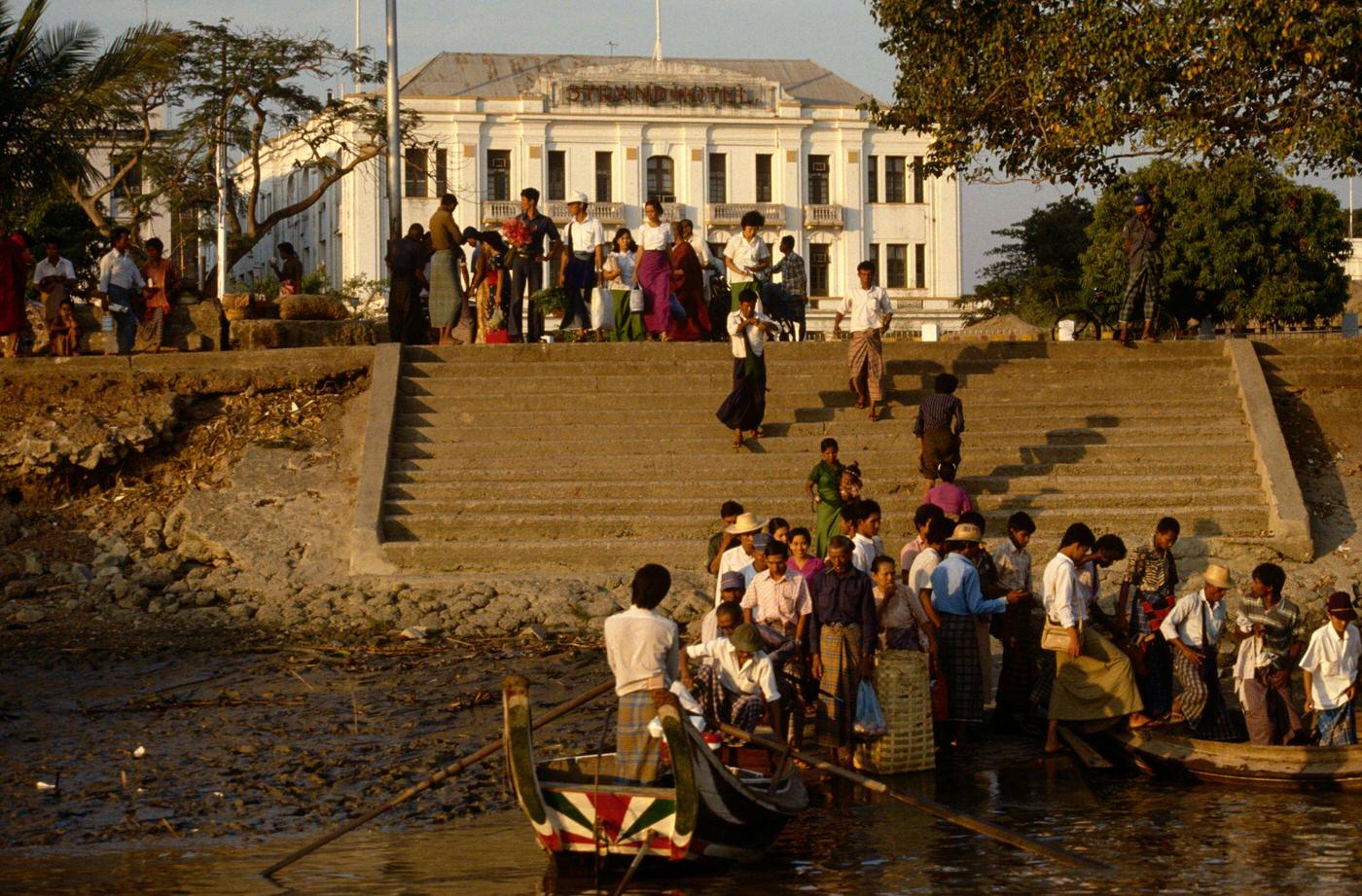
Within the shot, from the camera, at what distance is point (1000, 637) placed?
13.1 meters

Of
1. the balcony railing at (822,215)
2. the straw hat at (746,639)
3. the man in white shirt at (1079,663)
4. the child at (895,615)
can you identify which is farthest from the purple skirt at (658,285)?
the balcony railing at (822,215)

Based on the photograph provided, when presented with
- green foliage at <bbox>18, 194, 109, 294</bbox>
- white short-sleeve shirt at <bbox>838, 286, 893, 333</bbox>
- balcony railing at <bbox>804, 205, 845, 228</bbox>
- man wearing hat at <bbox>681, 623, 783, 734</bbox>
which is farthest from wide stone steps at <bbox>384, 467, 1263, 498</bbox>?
balcony railing at <bbox>804, 205, 845, 228</bbox>

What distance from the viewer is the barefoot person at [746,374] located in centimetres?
1800

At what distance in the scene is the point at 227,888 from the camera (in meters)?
9.37

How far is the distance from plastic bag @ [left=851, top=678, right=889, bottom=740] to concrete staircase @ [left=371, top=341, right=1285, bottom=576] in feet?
17.5

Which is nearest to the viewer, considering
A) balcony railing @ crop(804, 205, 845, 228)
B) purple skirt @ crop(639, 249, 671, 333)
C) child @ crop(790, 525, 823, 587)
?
child @ crop(790, 525, 823, 587)

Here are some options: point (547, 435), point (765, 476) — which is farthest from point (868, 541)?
point (547, 435)

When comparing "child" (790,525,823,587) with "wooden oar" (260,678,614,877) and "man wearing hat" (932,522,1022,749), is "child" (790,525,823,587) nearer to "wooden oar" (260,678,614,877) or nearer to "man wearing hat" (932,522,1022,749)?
"man wearing hat" (932,522,1022,749)

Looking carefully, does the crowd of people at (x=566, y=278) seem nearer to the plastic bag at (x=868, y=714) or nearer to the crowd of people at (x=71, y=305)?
the crowd of people at (x=71, y=305)

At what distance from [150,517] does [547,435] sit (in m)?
3.90

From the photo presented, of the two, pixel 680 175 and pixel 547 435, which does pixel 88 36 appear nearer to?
pixel 547 435

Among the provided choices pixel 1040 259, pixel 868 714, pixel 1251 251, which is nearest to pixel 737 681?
pixel 868 714

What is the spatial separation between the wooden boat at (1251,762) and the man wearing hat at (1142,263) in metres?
9.47

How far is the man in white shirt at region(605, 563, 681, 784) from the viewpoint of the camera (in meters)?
9.19
